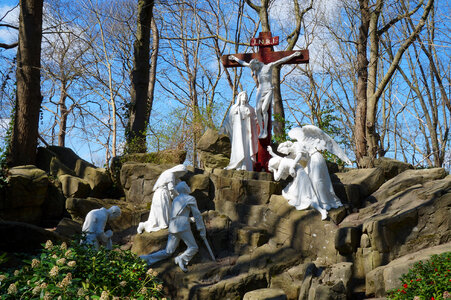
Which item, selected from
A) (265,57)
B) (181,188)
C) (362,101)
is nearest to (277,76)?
(362,101)

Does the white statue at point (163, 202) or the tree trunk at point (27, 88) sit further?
the tree trunk at point (27, 88)

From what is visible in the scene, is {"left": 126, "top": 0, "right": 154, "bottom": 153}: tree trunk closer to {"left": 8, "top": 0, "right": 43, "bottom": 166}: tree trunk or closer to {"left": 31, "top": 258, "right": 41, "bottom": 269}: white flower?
{"left": 8, "top": 0, "right": 43, "bottom": 166}: tree trunk

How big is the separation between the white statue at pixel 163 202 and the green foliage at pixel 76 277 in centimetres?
262

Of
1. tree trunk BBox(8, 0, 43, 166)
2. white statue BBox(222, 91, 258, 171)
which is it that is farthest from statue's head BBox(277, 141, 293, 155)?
tree trunk BBox(8, 0, 43, 166)

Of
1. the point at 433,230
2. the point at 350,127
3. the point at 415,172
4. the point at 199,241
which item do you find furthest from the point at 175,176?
the point at 350,127

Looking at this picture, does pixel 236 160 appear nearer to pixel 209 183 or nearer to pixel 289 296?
pixel 209 183

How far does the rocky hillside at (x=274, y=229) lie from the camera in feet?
24.8

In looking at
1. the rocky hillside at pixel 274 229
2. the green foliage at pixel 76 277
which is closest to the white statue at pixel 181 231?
the rocky hillside at pixel 274 229

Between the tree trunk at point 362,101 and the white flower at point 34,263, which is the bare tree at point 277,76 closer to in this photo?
the tree trunk at point 362,101

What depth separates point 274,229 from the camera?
927cm

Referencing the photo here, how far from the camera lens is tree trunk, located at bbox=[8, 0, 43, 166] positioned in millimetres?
12578

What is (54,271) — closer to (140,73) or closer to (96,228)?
(96,228)

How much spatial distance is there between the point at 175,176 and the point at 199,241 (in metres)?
1.31

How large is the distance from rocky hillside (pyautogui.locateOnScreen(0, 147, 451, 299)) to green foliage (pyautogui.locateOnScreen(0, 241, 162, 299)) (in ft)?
6.99
